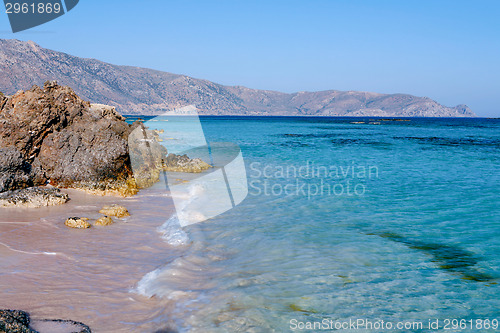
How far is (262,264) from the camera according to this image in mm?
6629

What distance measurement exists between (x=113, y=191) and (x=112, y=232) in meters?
4.21

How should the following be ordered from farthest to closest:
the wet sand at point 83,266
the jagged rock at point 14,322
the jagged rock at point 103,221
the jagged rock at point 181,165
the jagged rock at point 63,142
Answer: the jagged rock at point 181,165
the jagged rock at point 63,142
the jagged rock at point 103,221
the wet sand at point 83,266
the jagged rock at point 14,322

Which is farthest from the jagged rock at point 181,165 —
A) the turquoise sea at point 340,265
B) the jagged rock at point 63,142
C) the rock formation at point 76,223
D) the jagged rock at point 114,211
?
the rock formation at point 76,223

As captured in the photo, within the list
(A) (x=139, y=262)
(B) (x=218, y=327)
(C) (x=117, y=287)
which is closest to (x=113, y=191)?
(A) (x=139, y=262)

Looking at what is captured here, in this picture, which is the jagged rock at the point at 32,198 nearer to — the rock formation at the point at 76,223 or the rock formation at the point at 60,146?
the rock formation at the point at 60,146

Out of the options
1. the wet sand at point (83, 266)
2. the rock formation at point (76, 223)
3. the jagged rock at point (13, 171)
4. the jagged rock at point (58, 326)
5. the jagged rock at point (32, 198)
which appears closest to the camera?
the jagged rock at point (58, 326)

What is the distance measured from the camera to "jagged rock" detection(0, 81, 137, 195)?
450 inches

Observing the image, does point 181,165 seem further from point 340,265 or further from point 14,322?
point 14,322

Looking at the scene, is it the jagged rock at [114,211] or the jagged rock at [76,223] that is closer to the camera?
the jagged rock at [76,223]

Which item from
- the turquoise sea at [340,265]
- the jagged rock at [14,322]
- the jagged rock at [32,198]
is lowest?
the turquoise sea at [340,265]

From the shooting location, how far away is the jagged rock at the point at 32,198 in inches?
366

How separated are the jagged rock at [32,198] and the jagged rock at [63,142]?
5.36ft

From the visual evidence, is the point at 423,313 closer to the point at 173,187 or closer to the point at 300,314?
Answer: the point at 300,314

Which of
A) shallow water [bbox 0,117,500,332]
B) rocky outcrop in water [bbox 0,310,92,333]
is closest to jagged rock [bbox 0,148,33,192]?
shallow water [bbox 0,117,500,332]
